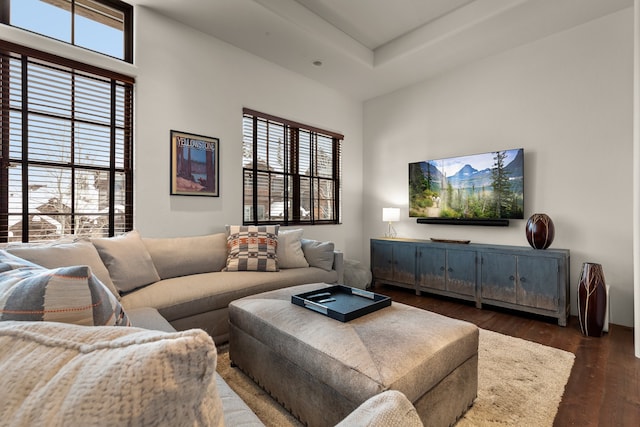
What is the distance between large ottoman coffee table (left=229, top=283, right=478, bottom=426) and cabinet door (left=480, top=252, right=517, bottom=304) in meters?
1.90

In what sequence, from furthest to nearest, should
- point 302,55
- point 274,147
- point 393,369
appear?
point 274,147, point 302,55, point 393,369

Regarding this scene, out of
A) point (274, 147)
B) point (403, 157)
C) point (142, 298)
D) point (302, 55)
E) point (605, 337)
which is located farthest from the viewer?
point (403, 157)

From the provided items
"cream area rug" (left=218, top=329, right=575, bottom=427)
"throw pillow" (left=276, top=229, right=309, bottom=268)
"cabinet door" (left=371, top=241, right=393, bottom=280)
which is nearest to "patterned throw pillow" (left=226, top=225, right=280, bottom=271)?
"throw pillow" (left=276, top=229, right=309, bottom=268)

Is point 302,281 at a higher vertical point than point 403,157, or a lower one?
lower

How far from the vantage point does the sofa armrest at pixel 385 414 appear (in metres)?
0.57

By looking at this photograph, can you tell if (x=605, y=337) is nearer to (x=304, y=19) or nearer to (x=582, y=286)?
(x=582, y=286)

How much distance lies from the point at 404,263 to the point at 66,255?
11.3ft

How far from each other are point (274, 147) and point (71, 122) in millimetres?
2100

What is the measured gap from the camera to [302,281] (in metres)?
2.91

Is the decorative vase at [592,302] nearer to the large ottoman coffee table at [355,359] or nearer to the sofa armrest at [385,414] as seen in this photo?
the large ottoman coffee table at [355,359]

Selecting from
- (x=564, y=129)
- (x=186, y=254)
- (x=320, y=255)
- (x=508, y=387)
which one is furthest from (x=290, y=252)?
(x=564, y=129)

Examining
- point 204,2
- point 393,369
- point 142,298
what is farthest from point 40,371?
point 204,2

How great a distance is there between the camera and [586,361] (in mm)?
2188

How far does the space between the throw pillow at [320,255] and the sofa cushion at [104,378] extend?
2862mm
